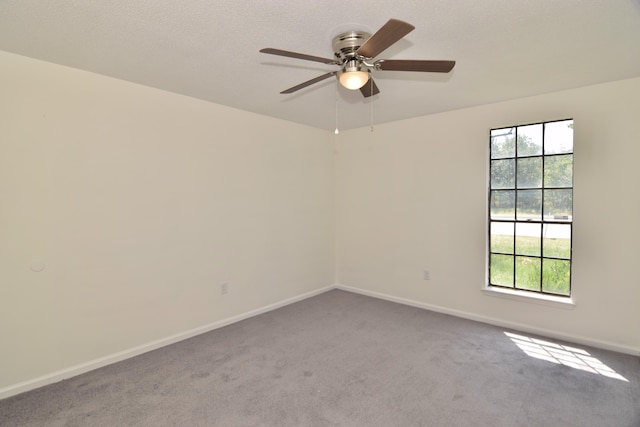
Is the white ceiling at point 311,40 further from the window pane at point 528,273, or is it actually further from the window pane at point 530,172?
the window pane at point 528,273

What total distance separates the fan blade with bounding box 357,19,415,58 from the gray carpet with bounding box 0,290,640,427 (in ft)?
7.20

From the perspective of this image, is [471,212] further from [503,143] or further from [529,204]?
[503,143]

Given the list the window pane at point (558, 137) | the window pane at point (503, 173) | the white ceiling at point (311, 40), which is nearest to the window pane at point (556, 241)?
the window pane at point (503, 173)

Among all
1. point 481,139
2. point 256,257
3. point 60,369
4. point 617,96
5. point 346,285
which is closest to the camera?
point 60,369

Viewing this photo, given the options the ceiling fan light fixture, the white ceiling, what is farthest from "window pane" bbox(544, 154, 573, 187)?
the ceiling fan light fixture

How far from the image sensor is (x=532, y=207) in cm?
332

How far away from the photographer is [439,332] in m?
3.27

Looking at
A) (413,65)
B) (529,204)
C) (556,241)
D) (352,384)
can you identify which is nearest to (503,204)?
(529,204)

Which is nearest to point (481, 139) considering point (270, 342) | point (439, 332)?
point (439, 332)

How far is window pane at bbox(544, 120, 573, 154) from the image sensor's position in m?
3.10

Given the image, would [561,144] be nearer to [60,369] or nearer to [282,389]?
[282,389]

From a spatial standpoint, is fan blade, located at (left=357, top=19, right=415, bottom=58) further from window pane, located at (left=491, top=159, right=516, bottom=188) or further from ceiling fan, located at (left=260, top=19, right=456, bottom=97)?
window pane, located at (left=491, top=159, right=516, bottom=188)

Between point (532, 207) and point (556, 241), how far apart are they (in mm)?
405

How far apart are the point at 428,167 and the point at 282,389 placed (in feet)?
9.78
